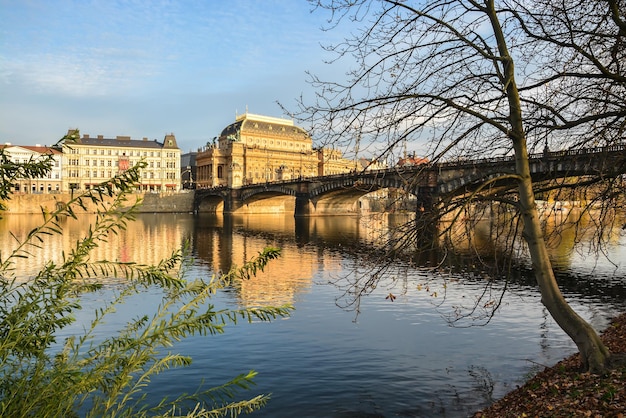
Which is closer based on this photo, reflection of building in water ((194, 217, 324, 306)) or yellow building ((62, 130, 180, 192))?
reflection of building in water ((194, 217, 324, 306))

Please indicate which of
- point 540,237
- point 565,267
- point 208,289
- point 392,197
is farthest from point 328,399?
point 565,267

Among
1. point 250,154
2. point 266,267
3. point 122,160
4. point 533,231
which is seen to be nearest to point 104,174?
point 122,160

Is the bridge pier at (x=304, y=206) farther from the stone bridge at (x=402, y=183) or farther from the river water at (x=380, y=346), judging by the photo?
the river water at (x=380, y=346)

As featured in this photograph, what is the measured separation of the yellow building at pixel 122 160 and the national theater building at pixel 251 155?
12.6 meters

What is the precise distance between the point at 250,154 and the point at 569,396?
468ft

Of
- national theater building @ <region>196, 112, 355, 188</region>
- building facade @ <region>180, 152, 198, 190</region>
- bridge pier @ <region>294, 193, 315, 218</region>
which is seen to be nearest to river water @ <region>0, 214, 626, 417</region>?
bridge pier @ <region>294, 193, 315, 218</region>

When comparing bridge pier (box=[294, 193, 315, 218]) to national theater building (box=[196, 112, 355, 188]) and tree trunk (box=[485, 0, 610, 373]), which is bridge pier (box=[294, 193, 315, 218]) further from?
tree trunk (box=[485, 0, 610, 373])

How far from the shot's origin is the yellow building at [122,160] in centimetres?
12875

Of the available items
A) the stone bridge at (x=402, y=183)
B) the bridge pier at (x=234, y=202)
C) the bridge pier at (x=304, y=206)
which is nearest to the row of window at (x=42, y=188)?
the stone bridge at (x=402, y=183)

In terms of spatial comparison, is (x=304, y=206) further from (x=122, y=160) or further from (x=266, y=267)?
(x=122, y=160)

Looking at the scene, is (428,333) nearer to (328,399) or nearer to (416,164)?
(328,399)

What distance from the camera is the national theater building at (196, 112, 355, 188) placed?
146625 mm

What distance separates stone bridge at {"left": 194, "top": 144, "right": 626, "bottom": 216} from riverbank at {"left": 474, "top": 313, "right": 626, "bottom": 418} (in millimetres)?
3392

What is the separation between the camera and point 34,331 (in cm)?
434
